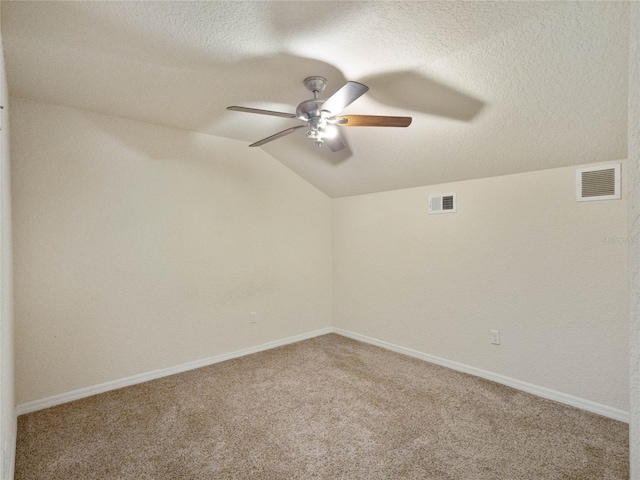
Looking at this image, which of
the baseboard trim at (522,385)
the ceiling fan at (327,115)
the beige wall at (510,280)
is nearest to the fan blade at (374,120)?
the ceiling fan at (327,115)

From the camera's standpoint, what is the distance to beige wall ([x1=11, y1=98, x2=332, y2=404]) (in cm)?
251

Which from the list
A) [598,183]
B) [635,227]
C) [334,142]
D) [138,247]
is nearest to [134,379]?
[138,247]

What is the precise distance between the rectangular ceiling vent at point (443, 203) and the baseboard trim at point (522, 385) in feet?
4.76

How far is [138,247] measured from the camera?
2949 mm

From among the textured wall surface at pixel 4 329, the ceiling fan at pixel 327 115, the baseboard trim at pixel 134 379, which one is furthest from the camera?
the baseboard trim at pixel 134 379

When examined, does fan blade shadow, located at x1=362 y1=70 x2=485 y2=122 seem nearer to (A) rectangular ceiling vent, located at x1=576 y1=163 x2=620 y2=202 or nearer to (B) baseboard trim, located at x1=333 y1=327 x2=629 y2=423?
(A) rectangular ceiling vent, located at x1=576 y1=163 x2=620 y2=202

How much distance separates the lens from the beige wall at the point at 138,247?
2.51 m

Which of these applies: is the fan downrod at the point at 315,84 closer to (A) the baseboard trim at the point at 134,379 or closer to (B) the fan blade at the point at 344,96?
(B) the fan blade at the point at 344,96

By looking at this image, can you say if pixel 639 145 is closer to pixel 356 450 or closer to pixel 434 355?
pixel 356 450

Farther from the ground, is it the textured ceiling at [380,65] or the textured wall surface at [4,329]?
the textured ceiling at [380,65]

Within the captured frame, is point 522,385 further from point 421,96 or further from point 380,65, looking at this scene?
point 380,65

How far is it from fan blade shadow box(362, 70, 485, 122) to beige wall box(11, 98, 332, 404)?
6.02 ft

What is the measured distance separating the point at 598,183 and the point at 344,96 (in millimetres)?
1929

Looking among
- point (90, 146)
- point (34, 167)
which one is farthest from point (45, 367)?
point (90, 146)
